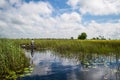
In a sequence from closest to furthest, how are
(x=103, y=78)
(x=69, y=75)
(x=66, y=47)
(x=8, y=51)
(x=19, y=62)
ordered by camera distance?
(x=103, y=78)
(x=69, y=75)
(x=8, y=51)
(x=19, y=62)
(x=66, y=47)

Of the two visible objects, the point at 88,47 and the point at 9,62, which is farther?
the point at 88,47

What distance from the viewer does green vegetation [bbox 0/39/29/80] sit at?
13875 mm

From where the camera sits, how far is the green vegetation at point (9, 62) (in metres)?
13.9

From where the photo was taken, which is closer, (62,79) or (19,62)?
(62,79)

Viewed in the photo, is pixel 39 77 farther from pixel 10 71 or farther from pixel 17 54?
pixel 17 54

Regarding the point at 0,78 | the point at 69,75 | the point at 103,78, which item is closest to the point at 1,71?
the point at 0,78

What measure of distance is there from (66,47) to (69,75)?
21196 millimetres

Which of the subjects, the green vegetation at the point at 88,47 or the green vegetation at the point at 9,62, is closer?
the green vegetation at the point at 9,62

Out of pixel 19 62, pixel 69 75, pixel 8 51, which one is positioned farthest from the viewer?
pixel 19 62

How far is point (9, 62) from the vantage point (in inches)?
596

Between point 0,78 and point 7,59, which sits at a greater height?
point 7,59

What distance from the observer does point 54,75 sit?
14320 millimetres

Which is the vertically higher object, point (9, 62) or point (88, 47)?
point (88, 47)

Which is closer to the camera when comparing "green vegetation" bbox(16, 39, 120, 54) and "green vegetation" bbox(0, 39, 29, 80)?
"green vegetation" bbox(0, 39, 29, 80)
